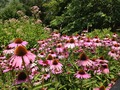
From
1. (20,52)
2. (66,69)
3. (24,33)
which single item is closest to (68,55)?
(66,69)

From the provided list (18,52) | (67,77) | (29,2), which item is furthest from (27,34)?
(29,2)

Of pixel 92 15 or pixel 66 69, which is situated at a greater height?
pixel 92 15

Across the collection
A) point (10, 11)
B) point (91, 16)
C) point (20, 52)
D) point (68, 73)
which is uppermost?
point (10, 11)

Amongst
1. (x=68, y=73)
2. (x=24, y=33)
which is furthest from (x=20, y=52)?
(x=24, y=33)

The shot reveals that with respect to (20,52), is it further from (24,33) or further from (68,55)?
(24,33)

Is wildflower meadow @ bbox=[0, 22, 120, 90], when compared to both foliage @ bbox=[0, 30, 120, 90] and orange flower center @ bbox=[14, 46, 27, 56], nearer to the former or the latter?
foliage @ bbox=[0, 30, 120, 90]

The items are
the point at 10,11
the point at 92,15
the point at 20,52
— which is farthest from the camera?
the point at 10,11

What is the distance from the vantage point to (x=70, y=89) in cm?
379

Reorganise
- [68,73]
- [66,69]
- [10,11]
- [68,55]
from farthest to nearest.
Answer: [10,11] < [68,55] < [66,69] < [68,73]

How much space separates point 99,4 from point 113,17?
768mm

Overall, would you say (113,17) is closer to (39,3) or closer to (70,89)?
(70,89)

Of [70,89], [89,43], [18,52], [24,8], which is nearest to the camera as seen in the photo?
[18,52]

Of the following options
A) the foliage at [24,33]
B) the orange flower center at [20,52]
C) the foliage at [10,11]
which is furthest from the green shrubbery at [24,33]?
the foliage at [10,11]

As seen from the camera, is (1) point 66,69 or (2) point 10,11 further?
(2) point 10,11
